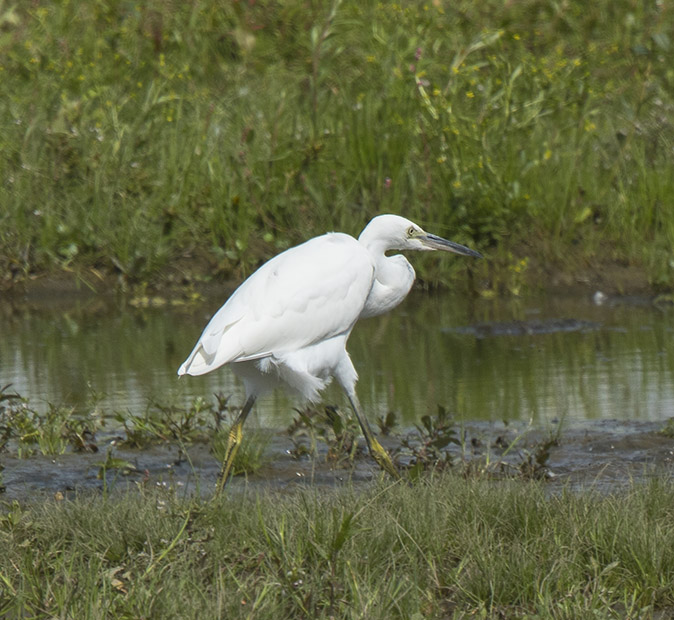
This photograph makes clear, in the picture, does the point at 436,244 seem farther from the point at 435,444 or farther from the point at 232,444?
the point at 232,444

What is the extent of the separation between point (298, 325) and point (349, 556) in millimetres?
1893

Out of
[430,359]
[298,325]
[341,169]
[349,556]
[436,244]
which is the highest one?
[341,169]

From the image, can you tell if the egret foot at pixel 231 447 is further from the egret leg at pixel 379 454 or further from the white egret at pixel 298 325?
the egret leg at pixel 379 454

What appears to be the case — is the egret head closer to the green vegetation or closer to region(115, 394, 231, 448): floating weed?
region(115, 394, 231, 448): floating weed

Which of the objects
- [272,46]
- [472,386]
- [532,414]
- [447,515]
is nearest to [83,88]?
[272,46]

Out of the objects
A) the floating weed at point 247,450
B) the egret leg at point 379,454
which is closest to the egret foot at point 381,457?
the egret leg at point 379,454

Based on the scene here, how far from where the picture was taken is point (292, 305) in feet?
16.2

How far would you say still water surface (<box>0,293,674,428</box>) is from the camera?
610 cm

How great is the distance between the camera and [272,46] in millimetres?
12398

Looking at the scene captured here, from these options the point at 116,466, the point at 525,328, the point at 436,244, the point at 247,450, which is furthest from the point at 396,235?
the point at 525,328

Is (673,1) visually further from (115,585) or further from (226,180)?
(115,585)

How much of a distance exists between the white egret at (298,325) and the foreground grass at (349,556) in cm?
115

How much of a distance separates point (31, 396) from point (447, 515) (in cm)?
345

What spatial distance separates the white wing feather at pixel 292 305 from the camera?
15.6 feet
